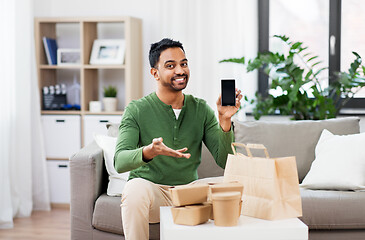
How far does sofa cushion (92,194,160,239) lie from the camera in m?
2.69

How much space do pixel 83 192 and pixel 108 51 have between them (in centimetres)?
178

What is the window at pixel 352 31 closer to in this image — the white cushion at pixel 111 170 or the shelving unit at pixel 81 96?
the shelving unit at pixel 81 96

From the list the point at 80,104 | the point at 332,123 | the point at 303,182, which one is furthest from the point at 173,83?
the point at 80,104

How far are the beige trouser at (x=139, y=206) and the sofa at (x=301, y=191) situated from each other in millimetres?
326

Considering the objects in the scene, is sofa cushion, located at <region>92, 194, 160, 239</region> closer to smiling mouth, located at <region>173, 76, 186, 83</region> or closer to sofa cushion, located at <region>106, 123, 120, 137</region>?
sofa cushion, located at <region>106, 123, 120, 137</region>

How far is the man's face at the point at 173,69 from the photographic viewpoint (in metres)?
2.36

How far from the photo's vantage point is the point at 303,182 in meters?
2.88

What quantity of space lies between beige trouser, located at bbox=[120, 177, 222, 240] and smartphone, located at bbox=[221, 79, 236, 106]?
1.56 ft

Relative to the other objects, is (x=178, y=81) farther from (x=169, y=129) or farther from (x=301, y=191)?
(x=301, y=191)

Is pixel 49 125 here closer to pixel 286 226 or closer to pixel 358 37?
pixel 358 37

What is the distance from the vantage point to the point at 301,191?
273 cm

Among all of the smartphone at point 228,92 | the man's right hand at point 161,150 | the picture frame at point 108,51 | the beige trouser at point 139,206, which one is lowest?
the beige trouser at point 139,206

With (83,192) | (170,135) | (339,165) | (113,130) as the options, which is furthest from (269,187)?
(113,130)

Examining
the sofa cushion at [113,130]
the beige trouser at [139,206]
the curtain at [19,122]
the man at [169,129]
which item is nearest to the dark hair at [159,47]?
the man at [169,129]
